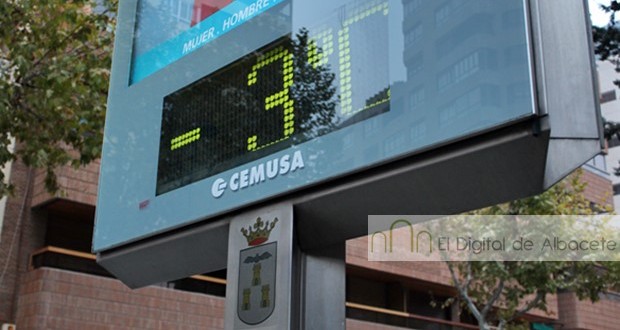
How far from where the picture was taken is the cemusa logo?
12.3ft

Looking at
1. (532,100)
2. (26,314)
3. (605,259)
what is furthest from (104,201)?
(605,259)

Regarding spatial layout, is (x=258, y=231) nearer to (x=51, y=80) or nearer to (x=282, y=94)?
(x=282, y=94)

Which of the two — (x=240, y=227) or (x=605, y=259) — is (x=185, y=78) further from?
(x=605, y=259)

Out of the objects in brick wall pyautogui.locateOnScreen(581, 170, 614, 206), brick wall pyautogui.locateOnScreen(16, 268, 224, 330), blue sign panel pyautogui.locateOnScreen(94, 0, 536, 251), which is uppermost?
brick wall pyautogui.locateOnScreen(581, 170, 614, 206)

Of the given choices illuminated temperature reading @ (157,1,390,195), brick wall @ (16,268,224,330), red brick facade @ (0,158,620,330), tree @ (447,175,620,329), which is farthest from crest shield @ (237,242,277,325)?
tree @ (447,175,620,329)

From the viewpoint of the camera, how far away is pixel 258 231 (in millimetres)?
3863

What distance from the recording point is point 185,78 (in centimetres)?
455

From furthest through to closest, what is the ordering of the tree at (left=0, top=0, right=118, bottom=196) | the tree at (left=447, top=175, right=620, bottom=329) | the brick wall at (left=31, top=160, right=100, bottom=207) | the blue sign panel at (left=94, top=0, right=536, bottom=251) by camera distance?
the tree at (left=447, top=175, right=620, bottom=329) → the brick wall at (left=31, top=160, right=100, bottom=207) → the tree at (left=0, top=0, right=118, bottom=196) → the blue sign panel at (left=94, top=0, right=536, bottom=251)

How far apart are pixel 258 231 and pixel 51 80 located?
21.9ft

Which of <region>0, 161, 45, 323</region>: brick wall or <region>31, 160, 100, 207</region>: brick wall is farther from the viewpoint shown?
<region>0, 161, 45, 323</region>: brick wall

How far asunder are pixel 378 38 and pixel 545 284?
39.6 ft

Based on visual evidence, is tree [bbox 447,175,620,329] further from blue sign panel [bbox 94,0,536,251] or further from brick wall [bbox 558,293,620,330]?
blue sign panel [bbox 94,0,536,251]

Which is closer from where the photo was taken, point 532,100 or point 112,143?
point 532,100

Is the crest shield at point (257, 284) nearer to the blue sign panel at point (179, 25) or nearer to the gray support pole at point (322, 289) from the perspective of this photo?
the gray support pole at point (322, 289)
